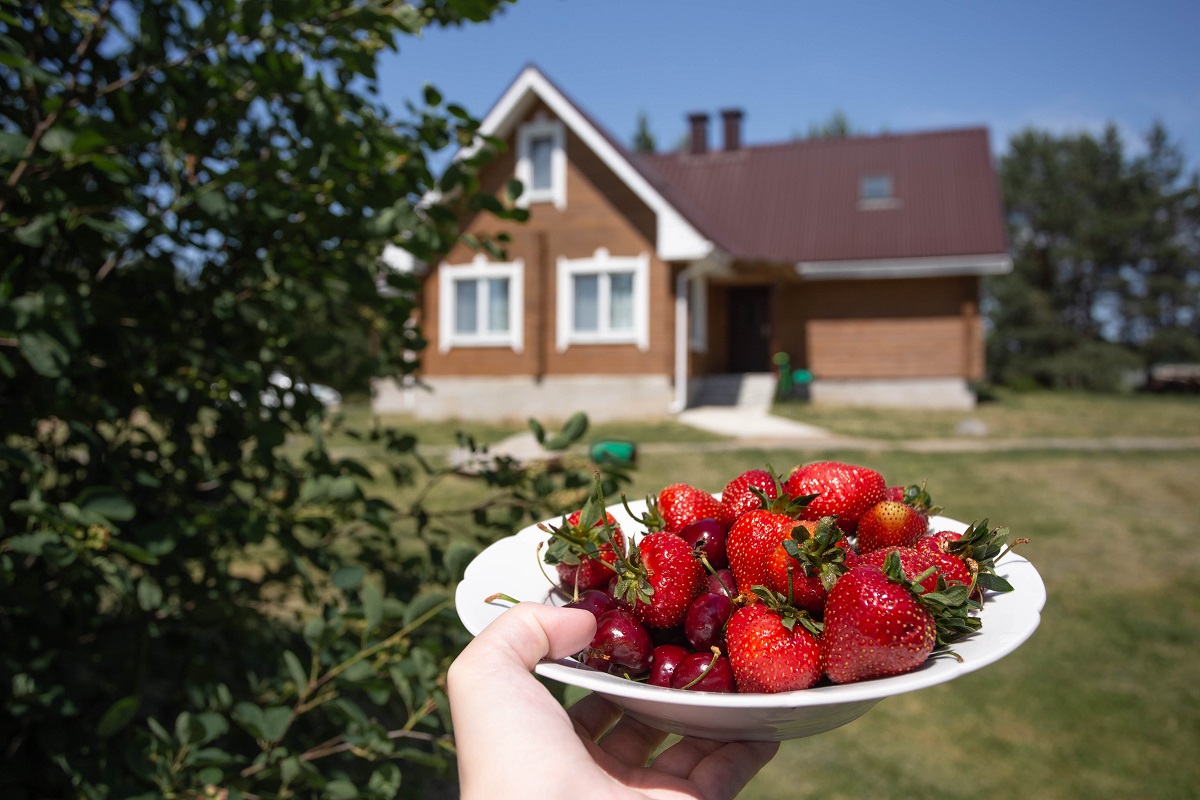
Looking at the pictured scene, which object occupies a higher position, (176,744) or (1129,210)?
(1129,210)

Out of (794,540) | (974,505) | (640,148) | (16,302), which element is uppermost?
Result: (640,148)

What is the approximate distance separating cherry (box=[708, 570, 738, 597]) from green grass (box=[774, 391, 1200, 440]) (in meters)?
10.3

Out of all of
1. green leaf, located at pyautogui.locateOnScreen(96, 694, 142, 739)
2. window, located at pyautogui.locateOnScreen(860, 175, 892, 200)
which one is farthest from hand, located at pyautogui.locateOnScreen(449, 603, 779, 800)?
window, located at pyautogui.locateOnScreen(860, 175, 892, 200)

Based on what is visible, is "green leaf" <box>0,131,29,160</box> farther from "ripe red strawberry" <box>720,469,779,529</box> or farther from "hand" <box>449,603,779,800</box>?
"ripe red strawberry" <box>720,469,779,529</box>

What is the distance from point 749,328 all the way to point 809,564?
17.9 meters

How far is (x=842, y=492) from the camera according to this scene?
1465mm

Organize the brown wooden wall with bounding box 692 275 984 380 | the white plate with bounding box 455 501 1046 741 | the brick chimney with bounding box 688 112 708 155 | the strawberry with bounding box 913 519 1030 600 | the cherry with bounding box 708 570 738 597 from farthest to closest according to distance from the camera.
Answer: the brick chimney with bounding box 688 112 708 155 < the brown wooden wall with bounding box 692 275 984 380 < the cherry with bounding box 708 570 738 597 < the strawberry with bounding box 913 519 1030 600 < the white plate with bounding box 455 501 1046 741

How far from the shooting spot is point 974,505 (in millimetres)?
7188

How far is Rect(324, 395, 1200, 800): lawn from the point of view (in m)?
3.76

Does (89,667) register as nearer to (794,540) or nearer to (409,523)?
(409,523)

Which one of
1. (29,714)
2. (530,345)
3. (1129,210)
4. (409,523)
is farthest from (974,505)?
(1129,210)

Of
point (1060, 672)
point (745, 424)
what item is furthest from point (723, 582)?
point (745, 424)

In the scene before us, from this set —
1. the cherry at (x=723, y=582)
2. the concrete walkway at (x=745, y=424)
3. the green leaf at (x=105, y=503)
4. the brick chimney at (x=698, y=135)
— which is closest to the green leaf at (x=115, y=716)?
the green leaf at (x=105, y=503)

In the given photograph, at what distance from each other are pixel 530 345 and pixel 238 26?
1366cm
